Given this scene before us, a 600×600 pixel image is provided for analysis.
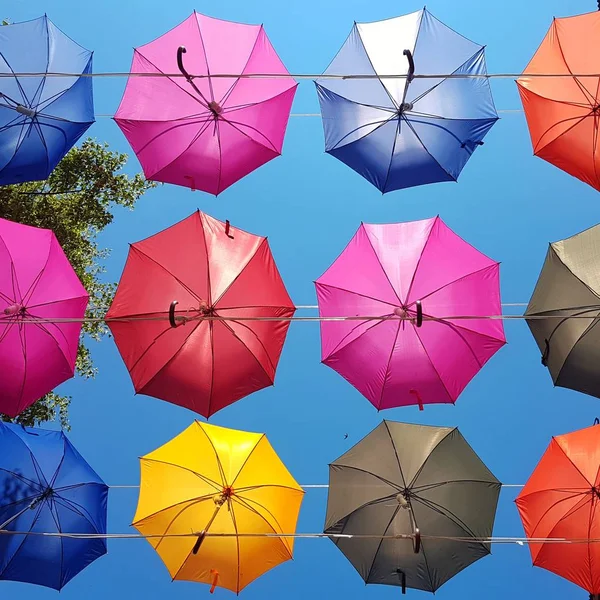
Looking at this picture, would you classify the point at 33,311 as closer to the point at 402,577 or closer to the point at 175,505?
the point at 175,505

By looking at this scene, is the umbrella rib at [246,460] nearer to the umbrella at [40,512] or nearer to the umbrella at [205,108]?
the umbrella at [40,512]

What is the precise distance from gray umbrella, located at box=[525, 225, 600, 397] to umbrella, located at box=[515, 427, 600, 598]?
79 centimetres

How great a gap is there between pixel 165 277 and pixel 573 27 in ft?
20.0

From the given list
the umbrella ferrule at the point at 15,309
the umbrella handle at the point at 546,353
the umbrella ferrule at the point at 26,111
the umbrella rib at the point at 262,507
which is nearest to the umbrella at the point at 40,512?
the umbrella ferrule at the point at 15,309

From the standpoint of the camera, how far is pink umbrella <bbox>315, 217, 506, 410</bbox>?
740cm

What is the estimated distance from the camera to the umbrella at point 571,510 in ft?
24.2

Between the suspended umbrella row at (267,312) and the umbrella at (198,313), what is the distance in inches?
0.5

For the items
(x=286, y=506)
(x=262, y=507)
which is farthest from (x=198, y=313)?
(x=286, y=506)

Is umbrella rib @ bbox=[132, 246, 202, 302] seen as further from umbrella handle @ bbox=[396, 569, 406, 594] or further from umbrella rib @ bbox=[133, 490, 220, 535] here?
umbrella handle @ bbox=[396, 569, 406, 594]

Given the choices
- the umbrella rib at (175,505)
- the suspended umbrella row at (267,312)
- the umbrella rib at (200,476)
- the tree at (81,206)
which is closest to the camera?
the suspended umbrella row at (267,312)

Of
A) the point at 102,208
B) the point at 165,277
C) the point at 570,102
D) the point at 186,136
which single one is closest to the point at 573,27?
the point at 570,102

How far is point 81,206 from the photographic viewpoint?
10906mm

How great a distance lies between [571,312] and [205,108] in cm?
520

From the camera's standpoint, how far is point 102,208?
36.2ft
